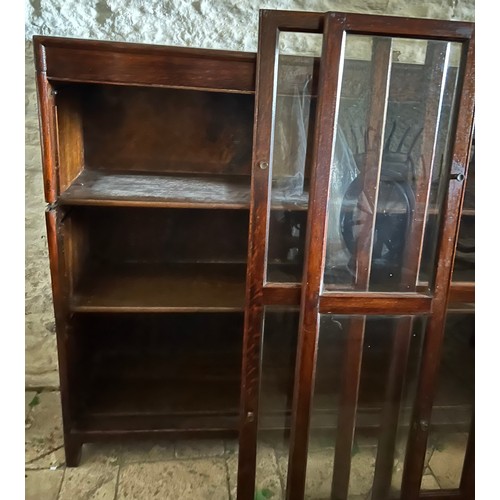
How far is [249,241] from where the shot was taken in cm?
118

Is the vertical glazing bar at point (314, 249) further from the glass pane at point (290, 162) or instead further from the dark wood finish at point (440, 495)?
the dark wood finish at point (440, 495)

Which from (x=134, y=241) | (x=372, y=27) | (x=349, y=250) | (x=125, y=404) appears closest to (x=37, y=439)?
(x=125, y=404)

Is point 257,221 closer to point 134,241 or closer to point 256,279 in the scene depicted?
point 256,279

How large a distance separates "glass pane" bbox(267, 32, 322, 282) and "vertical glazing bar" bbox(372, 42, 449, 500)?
27 centimetres

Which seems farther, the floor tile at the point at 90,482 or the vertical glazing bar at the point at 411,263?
the floor tile at the point at 90,482

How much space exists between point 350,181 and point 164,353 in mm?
1151

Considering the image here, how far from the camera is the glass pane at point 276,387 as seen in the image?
127cm

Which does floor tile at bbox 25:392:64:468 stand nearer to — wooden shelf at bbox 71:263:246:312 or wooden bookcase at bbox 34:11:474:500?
wooden bookcase at bbox 34:11:474:500

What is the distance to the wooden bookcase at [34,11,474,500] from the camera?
112 cm

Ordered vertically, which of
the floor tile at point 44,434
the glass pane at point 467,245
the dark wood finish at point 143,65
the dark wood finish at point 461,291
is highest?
the dark wood finish at point 143,65

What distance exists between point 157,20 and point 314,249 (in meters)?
1.03

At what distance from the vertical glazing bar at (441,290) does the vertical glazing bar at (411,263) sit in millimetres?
51

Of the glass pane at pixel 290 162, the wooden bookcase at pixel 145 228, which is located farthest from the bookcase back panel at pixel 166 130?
the glass pane at pixel 290 162

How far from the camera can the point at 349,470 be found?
1.39 metres
